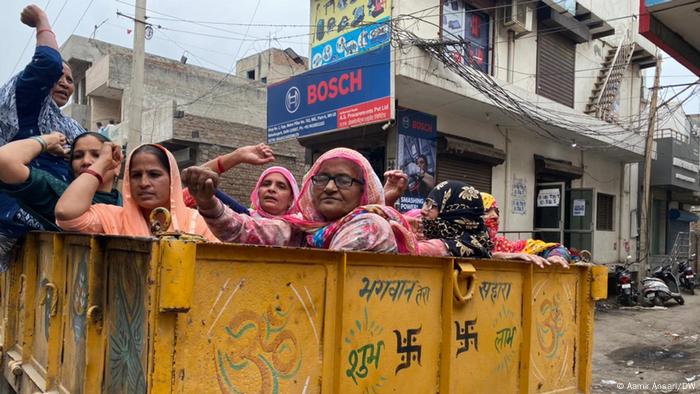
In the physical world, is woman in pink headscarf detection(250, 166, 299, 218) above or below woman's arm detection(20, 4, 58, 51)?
below

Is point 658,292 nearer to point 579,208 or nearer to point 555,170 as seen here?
point 579,208

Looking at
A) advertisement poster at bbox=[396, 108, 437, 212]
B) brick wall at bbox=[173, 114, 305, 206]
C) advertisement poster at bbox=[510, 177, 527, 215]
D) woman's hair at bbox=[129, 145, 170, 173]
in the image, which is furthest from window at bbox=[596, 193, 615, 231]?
woman's hair at bbox=[129, 145, 170, 173]

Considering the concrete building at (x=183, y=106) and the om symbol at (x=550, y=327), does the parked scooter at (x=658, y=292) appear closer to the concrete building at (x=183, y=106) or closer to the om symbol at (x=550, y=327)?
the concrete building at (x=183, y=106)

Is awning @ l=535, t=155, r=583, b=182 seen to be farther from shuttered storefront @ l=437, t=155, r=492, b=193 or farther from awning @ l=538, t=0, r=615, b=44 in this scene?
awning @ l=538, t=0, r=615, b=44

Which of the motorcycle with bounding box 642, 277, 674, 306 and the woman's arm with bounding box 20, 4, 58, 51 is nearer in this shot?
the woman's arm with bounding box 20, 4, 58, 51

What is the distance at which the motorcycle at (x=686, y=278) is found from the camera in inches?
594

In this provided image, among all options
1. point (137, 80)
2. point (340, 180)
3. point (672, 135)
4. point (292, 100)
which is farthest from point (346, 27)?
point (672, 135)

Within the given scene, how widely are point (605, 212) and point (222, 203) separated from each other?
15.0 metres

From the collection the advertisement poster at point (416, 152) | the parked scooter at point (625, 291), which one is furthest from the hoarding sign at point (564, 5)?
the parked scooter at point (625, 291)

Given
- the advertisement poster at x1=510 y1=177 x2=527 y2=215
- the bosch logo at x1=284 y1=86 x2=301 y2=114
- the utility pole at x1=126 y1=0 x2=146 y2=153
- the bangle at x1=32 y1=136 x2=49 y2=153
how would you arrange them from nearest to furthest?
the bangle at x1=32 y1=136 x2=49 y2=153 → the utility pole at x1=126 y1=0 x2=146 y2=153 → the bosch logo at x1=284 y1=86 x2=301 y2=114 → the advertisement poster at x1=510 y1=177 x2=527 y2=215

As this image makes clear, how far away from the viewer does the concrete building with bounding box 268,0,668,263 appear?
8.96 meters

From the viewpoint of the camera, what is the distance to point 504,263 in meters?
2.44

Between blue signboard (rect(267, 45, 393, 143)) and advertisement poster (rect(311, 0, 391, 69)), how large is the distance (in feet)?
2.26

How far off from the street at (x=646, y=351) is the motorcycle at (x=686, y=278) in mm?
3745
